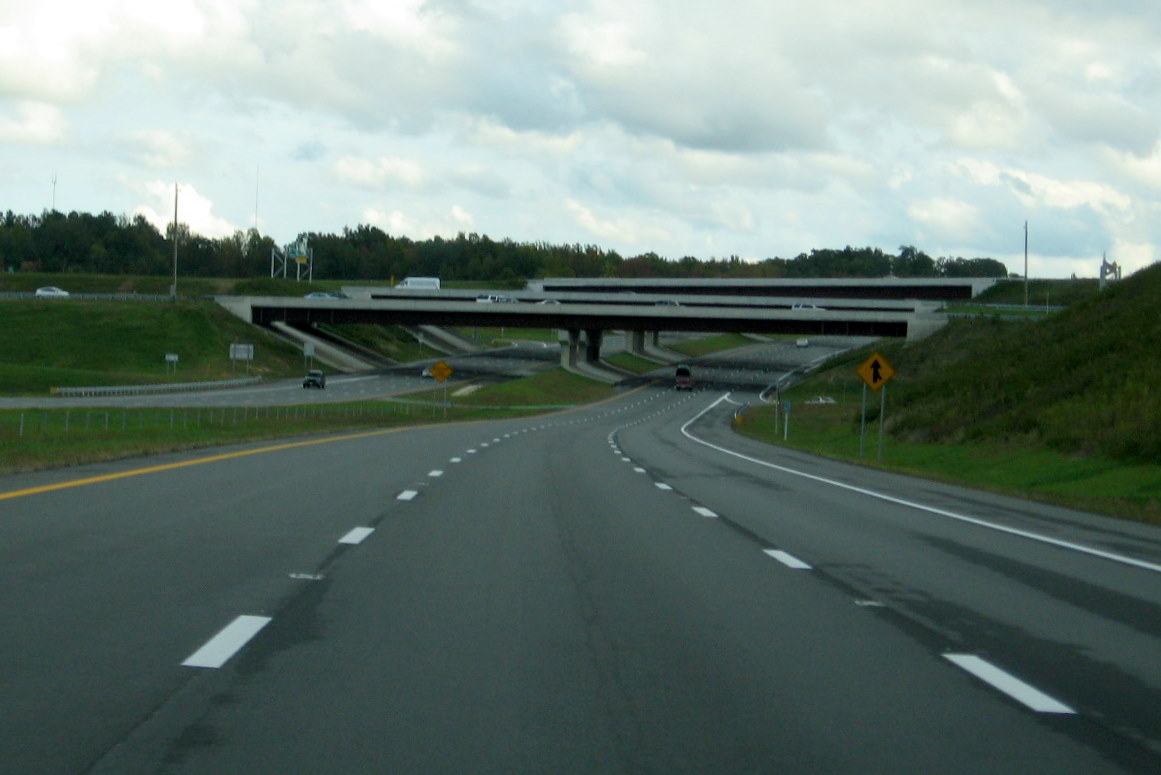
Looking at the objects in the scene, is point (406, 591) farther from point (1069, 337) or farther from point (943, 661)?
point (1069, 337)

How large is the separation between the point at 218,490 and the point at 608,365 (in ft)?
402

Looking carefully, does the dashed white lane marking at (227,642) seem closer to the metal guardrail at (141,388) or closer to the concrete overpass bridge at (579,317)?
the metal guardrail at (141,388)

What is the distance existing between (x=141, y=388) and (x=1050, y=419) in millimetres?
60777

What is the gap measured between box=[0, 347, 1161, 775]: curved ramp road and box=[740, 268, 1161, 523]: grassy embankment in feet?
28.0

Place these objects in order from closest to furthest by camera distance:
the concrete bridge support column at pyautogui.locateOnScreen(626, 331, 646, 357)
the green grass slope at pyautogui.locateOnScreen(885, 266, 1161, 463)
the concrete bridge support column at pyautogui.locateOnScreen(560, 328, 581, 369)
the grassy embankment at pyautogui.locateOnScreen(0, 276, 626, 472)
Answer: the green grass slope at pyautogui.locateOnScreen(885, 266, 1161, 463) < the grassy embankment at pyautogui.locateOnScreen(0, 276, 626, 472) < the concrete bridge support column at pyautogui.locateOnScreen(560, 328, 581, 369) < the concrete bridge support column at pyautogui.locateOnScreen(626, 331, 646, 357)

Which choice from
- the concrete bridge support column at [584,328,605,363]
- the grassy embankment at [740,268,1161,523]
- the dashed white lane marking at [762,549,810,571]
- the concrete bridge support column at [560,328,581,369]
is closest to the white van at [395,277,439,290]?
the concrete bridge support column at [584,328,605,363]

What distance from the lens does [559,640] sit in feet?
27.9

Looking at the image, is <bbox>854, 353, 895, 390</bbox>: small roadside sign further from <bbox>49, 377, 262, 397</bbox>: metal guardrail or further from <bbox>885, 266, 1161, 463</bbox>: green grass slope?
<bbox>49, 377, 262, 397</bbox>: metal guardrail

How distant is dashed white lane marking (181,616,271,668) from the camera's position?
7.48 metres

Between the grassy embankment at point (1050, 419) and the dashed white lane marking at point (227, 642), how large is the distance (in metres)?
14.1

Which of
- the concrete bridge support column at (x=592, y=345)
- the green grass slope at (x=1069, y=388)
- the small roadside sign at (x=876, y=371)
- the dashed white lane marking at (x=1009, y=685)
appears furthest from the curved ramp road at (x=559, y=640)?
the concrete bridge support column at (x=592, y=345)

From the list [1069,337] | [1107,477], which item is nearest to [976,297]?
[1069,337]

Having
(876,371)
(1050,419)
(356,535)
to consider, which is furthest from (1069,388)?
(356,535)

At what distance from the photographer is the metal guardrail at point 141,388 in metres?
79.3
